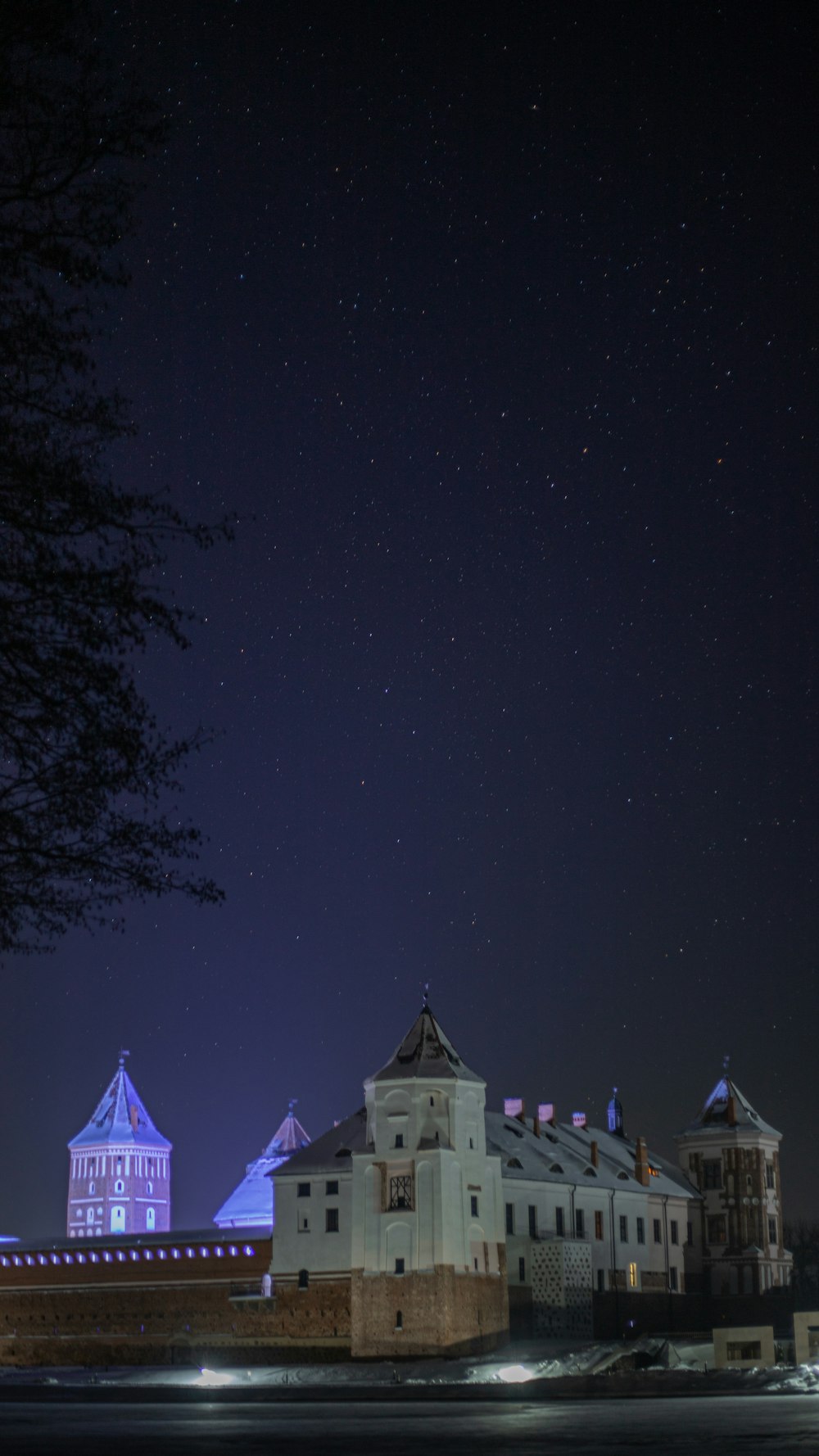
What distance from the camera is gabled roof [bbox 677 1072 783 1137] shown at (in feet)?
292

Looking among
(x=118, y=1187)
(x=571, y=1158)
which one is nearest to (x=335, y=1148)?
(x=571, y=1158)

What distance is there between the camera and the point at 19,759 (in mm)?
13711

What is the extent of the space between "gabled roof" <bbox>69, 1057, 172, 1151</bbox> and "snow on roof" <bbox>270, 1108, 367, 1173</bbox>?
78.9 m

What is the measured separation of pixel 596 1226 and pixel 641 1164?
10407 millimetres

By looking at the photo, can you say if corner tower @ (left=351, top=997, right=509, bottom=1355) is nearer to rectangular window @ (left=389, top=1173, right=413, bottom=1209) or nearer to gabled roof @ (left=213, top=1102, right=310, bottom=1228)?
rectangular window @ (left=389, top=1173, right=413, bottom=1209)

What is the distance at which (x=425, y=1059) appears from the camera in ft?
220

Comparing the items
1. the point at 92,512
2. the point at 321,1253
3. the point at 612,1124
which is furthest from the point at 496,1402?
the point at 612,1124

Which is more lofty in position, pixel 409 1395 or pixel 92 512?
pixel 92 512

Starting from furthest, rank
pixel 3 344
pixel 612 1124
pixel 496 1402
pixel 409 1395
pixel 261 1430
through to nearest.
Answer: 1. pixel 612 1124
2. pixel 409 1395
3. pixel 496 1402
4. pixel 261 1430
5. pixel 3 344

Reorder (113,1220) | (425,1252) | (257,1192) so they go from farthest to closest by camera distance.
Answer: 1. (113,1220)
2. (257,1192)
3. (425,1252)

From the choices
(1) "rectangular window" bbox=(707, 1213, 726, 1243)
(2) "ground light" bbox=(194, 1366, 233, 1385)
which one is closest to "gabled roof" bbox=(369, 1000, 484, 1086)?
(2) "ground light" bbox=(194, 1366, 233, 1385)

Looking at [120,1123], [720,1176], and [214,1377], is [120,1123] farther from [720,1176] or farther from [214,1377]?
[214,1377]

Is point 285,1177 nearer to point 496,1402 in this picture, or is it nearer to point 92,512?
point 496,1402

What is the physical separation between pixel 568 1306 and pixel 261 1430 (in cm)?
5760
